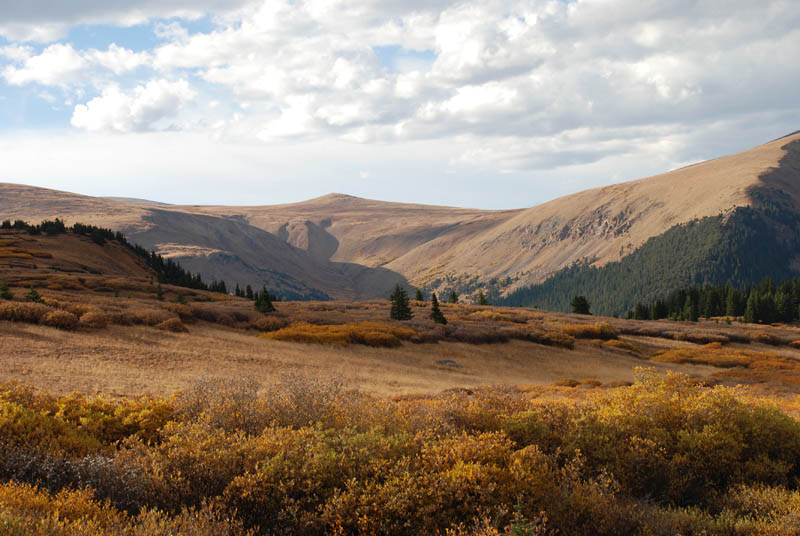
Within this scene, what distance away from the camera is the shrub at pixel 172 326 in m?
27.6

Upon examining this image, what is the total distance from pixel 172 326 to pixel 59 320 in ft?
17.9

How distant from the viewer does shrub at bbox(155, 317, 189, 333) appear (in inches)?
1088

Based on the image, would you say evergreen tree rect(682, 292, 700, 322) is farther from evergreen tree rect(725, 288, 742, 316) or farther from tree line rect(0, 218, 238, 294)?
tree line rect(0, 218, 238, 294)

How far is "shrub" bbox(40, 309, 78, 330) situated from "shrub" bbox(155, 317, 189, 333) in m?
4.28

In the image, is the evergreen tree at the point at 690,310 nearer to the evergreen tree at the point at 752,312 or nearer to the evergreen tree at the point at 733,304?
the evergreen tree at the point at 733,304

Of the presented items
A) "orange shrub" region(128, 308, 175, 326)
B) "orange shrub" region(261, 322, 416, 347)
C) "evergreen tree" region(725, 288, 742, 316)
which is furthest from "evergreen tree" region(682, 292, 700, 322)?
"orange shrub" region(128, 308, 175, 326)

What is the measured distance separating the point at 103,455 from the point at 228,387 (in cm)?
240

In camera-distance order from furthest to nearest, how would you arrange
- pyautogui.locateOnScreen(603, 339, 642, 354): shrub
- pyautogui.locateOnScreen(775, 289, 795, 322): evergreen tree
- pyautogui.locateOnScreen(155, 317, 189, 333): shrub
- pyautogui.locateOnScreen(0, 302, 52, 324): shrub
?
pyautogui.locateOnScreen(775, 289, 795, 322): evergreen tree
pyautogui.locateOnScreen(603, 339, 642, 354): shrub
pyautogui.locateOnScreen(155, 317, 189, 333): shrub
pyautogui.locateOnScreen(0, 302, 52, 324): shrub

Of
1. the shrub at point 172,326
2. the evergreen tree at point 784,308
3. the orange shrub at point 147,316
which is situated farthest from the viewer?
the evergreen tree at point 784,308

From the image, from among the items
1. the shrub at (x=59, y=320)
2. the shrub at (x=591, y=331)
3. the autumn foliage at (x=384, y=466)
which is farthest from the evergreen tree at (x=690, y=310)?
the shrub at (x=59, y=320)

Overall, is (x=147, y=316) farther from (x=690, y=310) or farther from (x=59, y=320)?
A: (x=690, y=310)

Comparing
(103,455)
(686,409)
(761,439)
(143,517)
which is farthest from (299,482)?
(761,439)

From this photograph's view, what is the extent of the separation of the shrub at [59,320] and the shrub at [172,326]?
428 cm

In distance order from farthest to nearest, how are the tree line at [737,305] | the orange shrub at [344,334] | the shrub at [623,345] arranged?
1. the tree line at [737,305]
2. the shrub at [623,345]
3. the orange shrub at [344,334]
